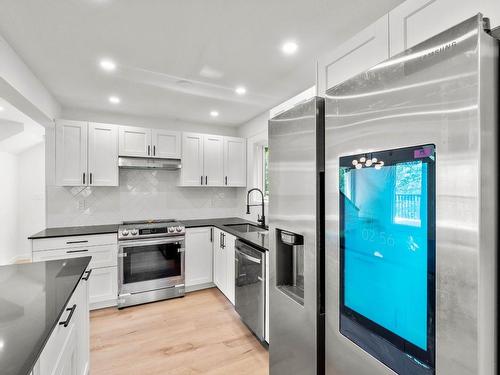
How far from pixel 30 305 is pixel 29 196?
5.54m

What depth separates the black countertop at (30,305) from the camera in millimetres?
787

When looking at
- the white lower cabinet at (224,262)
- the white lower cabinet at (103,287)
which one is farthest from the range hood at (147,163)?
the white lower cabinet at (103,287)

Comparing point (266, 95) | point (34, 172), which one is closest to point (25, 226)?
point (34, 172)

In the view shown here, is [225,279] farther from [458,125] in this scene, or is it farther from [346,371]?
[458,125]

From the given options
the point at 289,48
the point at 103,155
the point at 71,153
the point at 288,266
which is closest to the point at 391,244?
the point at 288,266

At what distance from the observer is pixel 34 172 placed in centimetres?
539

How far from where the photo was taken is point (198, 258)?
3.73 m

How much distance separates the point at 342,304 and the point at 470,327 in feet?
1.60

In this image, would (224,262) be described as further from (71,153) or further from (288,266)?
(71,153)

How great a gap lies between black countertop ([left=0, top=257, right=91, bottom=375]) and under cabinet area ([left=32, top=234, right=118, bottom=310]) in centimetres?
145

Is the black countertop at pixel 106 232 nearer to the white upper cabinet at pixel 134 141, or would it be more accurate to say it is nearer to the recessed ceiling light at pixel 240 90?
the white upper cabinet at pixel 134 141

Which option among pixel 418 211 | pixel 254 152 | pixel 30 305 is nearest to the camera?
pixel 418 211

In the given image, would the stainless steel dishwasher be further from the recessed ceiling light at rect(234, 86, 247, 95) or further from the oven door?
the recessed ceiling light at rect(234, 86, 247, 95)

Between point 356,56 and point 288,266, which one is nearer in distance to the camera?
point 356,56
